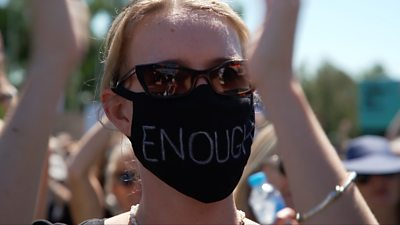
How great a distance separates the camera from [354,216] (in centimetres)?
144

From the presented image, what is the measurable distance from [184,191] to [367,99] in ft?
34.9

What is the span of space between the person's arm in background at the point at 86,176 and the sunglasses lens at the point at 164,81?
2476 mm

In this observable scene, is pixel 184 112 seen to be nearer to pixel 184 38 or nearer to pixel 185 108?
pixel 185 108

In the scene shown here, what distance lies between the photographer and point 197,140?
1.99 metres

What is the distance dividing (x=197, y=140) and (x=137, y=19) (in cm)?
42

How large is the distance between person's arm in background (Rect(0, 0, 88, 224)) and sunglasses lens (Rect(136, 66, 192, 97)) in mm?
538

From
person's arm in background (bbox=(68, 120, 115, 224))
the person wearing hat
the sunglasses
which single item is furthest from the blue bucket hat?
the sunglasses

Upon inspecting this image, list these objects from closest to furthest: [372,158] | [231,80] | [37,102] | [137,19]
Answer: [37,102] < [231,80] < [137,19] < [372,158]

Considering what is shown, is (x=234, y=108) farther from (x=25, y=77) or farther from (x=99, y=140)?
(x=99, y=140)

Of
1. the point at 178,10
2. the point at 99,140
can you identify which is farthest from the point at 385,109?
the point at 178,10

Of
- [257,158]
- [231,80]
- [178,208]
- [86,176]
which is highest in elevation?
[231,80]

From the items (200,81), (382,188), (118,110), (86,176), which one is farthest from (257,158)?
(200,81)

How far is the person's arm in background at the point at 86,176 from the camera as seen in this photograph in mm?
4621

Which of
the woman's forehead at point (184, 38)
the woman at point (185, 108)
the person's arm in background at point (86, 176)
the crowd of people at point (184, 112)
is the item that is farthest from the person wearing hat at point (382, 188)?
the woman's forehead at point (184, 38)
